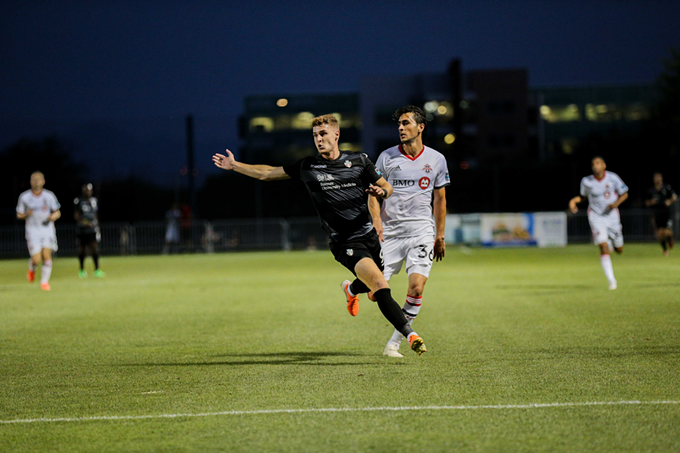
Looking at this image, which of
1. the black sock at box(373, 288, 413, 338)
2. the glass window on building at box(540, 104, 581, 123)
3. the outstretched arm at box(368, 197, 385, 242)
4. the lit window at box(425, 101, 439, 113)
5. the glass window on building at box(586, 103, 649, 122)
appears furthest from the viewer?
the glass window on building at box(540, 104, 581, 123)

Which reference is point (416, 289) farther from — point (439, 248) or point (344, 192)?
point (344, 192)

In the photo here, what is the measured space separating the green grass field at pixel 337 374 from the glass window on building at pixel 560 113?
76.1 m

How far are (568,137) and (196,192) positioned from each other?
59.5 m

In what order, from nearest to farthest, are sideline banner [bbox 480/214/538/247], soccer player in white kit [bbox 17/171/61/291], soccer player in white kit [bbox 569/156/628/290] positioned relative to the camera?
1. soccer player in white kit [bbox 569/156/628/290]
2. soccer player in white kit [bbox 17/171/61/291]
3. sideline banner [bbox 480/214/538/247]

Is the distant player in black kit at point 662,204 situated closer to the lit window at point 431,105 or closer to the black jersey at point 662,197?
the black jersey at point 662,197

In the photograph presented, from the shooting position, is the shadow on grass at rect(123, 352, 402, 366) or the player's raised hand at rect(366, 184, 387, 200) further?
the shadow on grass at rect(123, 352, 402, 366)

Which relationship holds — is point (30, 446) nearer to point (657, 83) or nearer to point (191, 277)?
point (191, 277)

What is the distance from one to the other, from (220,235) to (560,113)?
62.0m

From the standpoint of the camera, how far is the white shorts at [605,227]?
14.5 metres

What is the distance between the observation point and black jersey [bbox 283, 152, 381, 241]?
279 inches

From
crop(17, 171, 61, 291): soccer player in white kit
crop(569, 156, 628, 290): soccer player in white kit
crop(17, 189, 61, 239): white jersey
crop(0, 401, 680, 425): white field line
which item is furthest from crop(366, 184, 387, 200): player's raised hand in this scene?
crop(17, 189, 61, 239): white jersey

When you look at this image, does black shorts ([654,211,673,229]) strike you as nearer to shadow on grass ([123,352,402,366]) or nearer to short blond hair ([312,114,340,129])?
shadow on grass ([123,352,402,366])

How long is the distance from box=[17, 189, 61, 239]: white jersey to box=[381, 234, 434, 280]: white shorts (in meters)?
10.3

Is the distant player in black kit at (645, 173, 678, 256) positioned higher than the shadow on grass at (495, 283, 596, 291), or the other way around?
the distant player in black kit at (645, 173, 678, 256)
